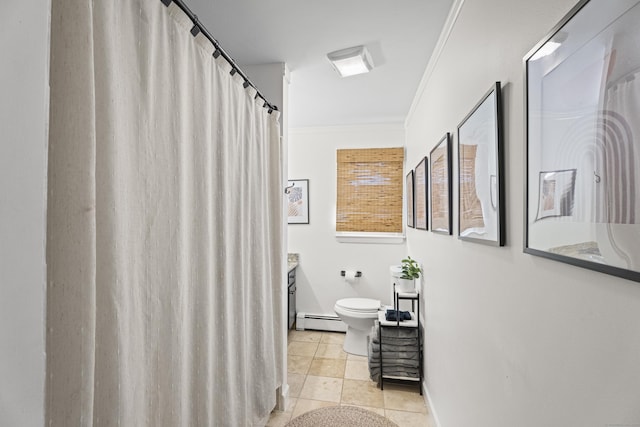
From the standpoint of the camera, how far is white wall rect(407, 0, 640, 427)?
571 millimetres

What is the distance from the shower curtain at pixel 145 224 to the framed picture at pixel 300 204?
2.25m

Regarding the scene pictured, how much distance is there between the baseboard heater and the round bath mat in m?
1.49

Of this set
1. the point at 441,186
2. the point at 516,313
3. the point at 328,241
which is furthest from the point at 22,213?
the point at 328,241

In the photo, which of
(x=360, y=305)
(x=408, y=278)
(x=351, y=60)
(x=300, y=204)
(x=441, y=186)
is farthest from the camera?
(x=300, y=204)

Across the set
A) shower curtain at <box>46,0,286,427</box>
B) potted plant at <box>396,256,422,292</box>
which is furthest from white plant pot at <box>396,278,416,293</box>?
shower curtain at <box>46,0,286,427</box>

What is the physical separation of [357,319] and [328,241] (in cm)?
111

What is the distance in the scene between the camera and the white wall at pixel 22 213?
0.42m

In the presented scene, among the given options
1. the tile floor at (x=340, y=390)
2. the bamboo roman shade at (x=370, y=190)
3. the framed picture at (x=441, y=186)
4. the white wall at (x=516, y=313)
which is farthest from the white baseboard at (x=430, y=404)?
the bamboo roman shade at (x=370, y=190)

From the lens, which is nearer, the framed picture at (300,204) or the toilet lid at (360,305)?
the toilet lid at (360,305)

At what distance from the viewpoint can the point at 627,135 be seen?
51 cm

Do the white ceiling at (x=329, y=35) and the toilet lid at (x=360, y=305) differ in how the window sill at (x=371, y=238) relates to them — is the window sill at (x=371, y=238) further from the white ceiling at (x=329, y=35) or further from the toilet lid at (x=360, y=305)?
the white ceiling at (x=329, y=35)

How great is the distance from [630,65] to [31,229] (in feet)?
3.14

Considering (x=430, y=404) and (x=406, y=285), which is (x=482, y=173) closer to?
(x=406, y=285)

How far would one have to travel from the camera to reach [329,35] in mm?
1870
